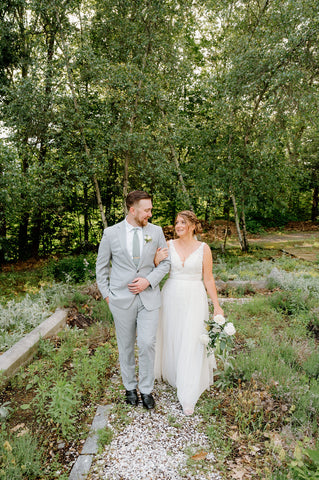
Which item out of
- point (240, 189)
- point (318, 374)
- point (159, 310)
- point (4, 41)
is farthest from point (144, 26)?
point (318, 374)

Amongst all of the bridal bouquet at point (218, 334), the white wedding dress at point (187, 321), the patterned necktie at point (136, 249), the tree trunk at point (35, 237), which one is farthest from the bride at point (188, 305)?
the tree trunk at point (35, 237)

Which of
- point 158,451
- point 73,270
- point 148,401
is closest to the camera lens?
point 158,451

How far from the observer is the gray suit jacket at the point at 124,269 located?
308cm

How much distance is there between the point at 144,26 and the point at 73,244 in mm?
9287

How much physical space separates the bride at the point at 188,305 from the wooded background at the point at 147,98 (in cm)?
497

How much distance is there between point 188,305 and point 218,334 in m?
0.43

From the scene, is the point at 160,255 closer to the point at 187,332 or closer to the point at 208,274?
the point at 208,274

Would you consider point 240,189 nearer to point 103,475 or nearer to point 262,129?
point 262,129

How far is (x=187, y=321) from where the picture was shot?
3.31 m

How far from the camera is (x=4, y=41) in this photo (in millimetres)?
10562

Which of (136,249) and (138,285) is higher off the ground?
(136,249)

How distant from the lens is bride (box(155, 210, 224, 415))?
3242 mm

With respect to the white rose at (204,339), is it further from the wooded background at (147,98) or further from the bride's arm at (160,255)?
the wooded background at (147,98)

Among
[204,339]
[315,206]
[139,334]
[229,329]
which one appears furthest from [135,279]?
[315,206]
